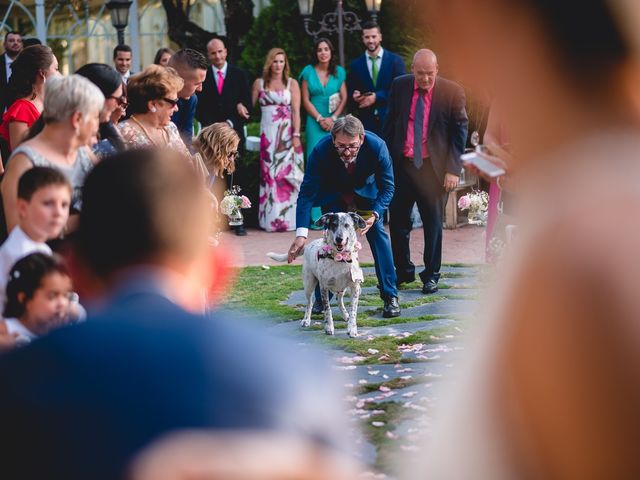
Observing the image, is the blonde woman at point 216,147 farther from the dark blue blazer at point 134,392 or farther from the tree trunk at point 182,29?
the tree trunk at point 182,29

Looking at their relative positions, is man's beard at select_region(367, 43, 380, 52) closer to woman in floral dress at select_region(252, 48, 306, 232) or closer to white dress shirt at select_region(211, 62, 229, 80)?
woman in floral dress at select_region(252, 48, 306, 232)

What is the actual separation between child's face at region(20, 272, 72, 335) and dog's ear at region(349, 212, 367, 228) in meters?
4.73

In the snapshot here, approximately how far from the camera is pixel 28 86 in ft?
22.0

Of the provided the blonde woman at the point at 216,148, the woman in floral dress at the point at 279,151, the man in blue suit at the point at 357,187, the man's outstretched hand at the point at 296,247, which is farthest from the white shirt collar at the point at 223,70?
the blonde woman at the point at 216,148

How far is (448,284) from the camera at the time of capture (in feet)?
34.9

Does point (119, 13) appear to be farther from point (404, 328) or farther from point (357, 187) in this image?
point (404, 328)

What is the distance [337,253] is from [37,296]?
452 cm

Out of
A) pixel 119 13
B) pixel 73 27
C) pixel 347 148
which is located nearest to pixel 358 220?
pixel 347 148

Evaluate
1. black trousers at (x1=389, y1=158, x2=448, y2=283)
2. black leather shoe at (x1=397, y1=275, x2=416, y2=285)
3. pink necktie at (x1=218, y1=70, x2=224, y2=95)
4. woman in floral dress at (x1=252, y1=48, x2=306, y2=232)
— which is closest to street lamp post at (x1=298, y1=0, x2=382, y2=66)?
woman in floral dress at (x1=252, y1=48, x2=306, y2=232)

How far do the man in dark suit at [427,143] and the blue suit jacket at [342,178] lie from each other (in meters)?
1.11

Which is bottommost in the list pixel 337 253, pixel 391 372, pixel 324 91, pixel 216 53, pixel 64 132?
pixel 391 372

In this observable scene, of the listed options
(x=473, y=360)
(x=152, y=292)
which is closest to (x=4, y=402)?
(x=152, y=292)

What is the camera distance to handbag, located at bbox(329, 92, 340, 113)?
14023 mm

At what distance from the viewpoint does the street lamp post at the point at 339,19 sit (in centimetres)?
1414
